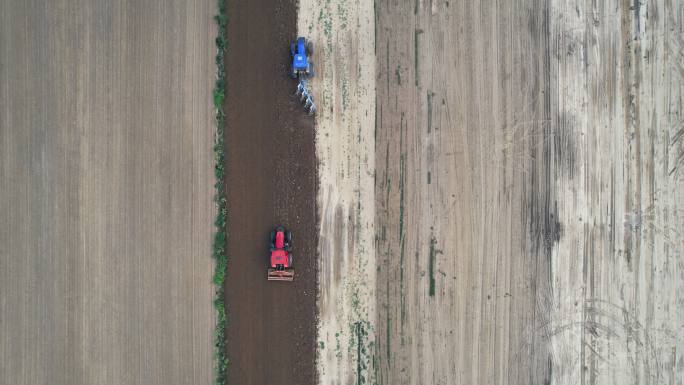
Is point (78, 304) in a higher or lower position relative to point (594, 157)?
lower

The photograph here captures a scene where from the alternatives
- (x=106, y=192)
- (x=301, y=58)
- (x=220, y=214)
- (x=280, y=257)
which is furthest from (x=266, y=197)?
(x=106, y=192)

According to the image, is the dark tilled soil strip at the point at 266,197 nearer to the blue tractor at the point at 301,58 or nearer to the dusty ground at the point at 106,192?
the blue tractor at the point at 301,58

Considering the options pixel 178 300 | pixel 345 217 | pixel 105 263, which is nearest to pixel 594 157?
pixel 345 217

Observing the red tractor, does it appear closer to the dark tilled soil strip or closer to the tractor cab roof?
the dark tilled soil strip

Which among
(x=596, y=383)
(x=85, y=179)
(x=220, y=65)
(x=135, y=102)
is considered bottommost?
(x=596, y=383)

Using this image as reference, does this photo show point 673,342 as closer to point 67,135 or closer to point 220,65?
point 220,65

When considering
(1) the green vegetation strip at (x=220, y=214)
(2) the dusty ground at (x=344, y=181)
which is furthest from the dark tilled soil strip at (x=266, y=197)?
(2) the dusty ground at (x=344, y=181)
